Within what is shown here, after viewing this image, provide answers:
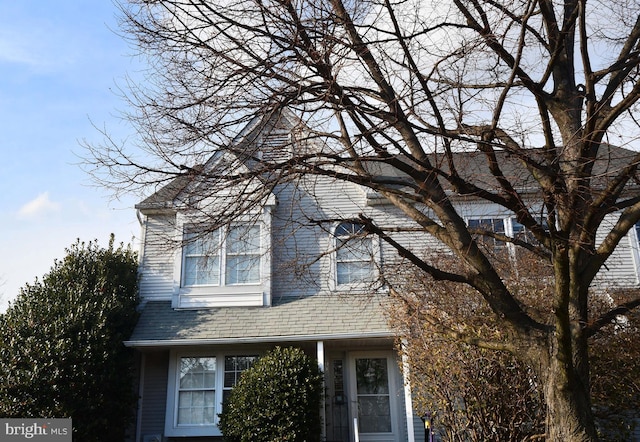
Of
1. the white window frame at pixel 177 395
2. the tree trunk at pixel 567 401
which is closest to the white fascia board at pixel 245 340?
the white window frame at pixel 177 395

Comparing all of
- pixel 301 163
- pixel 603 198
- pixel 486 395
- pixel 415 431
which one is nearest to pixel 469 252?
pixel 603 198

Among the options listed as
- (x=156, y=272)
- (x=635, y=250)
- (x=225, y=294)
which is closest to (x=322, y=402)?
(x=225, y=294)

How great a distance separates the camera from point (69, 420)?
1116cm

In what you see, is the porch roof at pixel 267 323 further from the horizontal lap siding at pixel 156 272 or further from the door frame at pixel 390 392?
the door frame at pixel 390 392

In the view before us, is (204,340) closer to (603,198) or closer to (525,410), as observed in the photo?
(525,410)

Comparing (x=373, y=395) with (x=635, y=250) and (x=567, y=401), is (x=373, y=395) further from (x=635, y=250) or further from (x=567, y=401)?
(x=567, y=401)

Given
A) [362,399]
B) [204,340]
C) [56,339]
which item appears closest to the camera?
[56,339]

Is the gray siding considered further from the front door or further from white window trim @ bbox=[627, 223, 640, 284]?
white window trim @ bbox=[627, 223, 640, 284]

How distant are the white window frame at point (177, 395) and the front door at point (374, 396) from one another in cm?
246

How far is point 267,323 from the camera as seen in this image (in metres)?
13.1

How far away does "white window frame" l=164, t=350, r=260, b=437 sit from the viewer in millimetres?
13006

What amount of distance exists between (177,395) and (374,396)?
15.0 ft

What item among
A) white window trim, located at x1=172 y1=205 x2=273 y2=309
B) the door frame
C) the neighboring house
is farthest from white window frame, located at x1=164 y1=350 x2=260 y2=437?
the door frame

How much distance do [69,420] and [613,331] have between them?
10.3 metres
